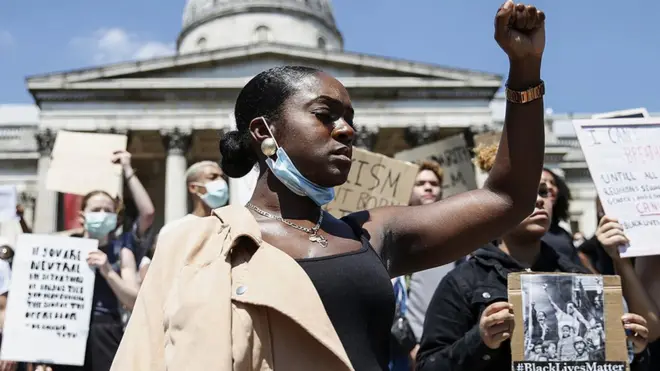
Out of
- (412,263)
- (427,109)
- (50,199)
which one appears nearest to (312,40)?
(427,109)

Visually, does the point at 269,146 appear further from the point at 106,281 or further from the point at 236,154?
the point at 106,281

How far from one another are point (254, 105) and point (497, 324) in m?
1.28

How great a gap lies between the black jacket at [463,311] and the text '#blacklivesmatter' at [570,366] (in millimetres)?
289

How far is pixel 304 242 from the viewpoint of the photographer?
180cm

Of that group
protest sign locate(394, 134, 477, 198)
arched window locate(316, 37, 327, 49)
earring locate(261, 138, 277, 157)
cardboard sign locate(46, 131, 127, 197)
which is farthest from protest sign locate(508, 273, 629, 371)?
arched window locate(316, 37, 327, 49)

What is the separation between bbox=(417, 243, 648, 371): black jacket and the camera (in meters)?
3.01

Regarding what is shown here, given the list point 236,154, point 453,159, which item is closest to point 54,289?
point 236,154

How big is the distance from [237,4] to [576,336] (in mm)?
41881

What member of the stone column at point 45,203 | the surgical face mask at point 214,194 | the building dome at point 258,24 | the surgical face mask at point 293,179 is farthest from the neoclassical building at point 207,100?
the surgical face mask at point 293,179

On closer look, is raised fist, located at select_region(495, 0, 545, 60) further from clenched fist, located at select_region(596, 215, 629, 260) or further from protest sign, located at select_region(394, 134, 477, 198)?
protest sign, located at select_region(394, 134, 477, 198)

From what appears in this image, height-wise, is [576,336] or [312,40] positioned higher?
[312,40]

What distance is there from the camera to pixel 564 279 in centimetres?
272

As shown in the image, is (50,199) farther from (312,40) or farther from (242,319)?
(242,319)

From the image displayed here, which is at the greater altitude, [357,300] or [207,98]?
[207,98]
